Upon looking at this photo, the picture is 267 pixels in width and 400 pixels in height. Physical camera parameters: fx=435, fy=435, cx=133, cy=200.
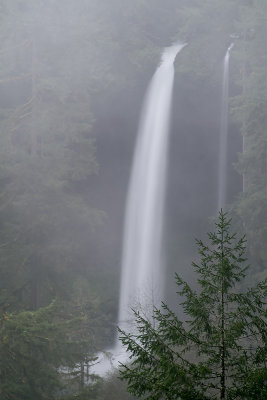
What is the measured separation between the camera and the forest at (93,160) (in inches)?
461

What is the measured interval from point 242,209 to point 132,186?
839 centimetres

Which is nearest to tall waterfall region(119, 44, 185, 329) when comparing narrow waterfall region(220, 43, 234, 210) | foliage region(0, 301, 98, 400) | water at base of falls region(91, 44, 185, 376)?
water at base of falls region(91, 44, 185, 376)

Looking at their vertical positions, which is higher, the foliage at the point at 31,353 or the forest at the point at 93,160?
the forest at the point at 93,160

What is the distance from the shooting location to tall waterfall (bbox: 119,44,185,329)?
23.2 metres

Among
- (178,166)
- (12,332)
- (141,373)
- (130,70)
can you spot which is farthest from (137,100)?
(141,373)

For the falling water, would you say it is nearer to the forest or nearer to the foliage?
the forest

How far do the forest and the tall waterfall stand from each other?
758 mm

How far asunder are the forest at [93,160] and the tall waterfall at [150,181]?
758 mm

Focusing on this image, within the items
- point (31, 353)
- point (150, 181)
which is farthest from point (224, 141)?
point (31, 353)

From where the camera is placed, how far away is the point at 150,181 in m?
24.0

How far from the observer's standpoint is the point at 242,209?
57.6 ft

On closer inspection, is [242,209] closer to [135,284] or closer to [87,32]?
[135,284]

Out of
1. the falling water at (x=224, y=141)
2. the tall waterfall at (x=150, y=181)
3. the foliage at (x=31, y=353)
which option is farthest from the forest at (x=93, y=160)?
the tall waterfall at (x=150, y=181)

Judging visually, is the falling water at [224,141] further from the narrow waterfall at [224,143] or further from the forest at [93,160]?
the forest at [93,160]
